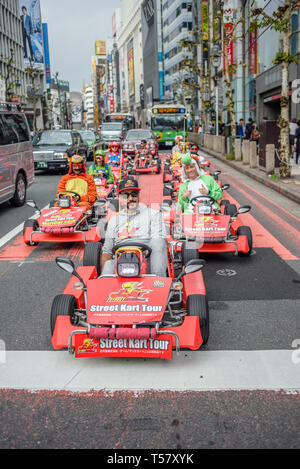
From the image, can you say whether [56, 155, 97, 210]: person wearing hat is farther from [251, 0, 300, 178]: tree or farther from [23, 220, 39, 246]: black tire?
[251, 0, 300, 178]: tree

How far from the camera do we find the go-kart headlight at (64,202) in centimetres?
863

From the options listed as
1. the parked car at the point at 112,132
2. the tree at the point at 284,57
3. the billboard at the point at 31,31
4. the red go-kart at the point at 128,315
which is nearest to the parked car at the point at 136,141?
the parked car at the point at 112,132

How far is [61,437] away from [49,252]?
5225 millimetres

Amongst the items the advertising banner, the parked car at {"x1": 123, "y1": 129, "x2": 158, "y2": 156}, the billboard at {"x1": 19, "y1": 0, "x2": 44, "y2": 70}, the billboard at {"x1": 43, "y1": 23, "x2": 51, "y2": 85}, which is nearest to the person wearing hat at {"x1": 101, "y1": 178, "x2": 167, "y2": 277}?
the parked car at {"x1": 123, "y1": 129, "x2": 158, "y2": 156}

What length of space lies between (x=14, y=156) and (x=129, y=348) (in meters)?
9.04

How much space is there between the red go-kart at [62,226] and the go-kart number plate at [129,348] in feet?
13.7

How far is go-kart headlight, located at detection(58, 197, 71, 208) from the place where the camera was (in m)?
8.63

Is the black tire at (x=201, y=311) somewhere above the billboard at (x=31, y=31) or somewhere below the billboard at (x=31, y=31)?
below

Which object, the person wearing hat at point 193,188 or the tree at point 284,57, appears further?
the tree at point 284,57

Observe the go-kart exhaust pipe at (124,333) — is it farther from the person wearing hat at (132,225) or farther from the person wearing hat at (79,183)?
the person wearing hat at (79,183)

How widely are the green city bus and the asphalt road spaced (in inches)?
1170

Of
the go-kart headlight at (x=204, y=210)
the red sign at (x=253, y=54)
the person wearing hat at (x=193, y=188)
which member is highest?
the red sign at (x=253, y=54)

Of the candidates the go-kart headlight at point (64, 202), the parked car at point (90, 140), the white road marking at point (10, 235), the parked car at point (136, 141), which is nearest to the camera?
the go-kart headlight at point (64, 202)

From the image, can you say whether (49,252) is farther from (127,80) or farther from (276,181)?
(127,80)
